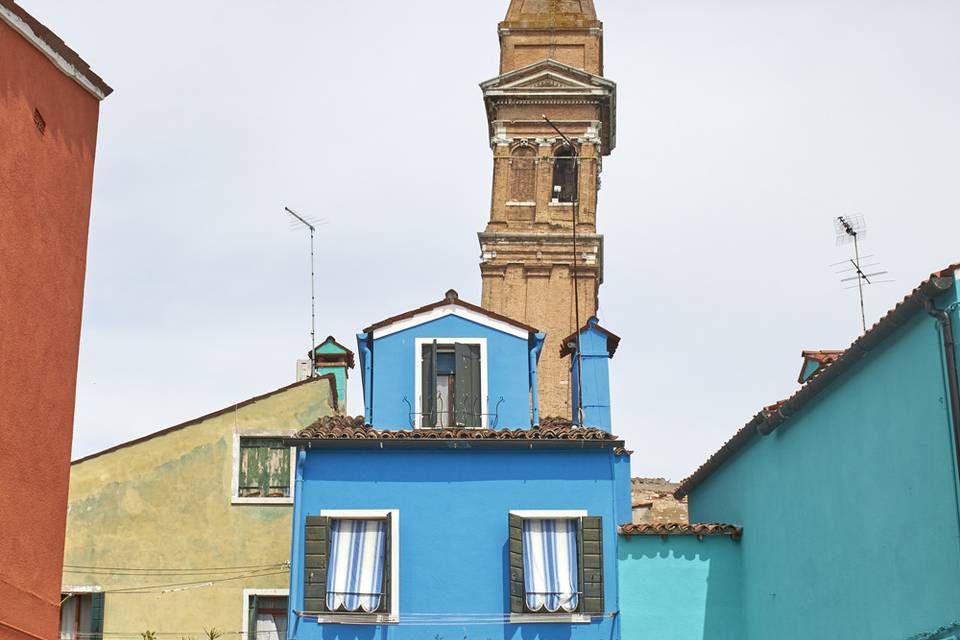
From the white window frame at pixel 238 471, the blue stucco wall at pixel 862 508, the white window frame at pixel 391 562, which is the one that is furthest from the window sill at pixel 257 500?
the blue stucco wall at pixel 862 508

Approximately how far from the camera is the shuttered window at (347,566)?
18547 millimetres

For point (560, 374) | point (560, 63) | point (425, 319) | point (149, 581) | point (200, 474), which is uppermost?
point (560, 63)

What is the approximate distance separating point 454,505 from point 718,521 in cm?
484

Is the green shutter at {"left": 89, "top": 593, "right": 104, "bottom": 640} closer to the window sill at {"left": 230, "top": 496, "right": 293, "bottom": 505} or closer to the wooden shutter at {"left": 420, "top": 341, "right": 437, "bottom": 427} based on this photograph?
the window sill at {"left": 230, "top": 496, "right": 293, "bottom": 505}

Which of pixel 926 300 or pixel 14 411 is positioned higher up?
pixel 926 300

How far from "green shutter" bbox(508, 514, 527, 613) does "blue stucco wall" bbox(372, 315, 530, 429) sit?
214 centimetres

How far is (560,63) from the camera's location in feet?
150

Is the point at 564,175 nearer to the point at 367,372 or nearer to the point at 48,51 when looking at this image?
the point at 367,372

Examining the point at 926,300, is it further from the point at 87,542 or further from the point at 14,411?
the point at 87,542

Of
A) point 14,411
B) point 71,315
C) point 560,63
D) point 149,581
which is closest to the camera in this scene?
point 14,411

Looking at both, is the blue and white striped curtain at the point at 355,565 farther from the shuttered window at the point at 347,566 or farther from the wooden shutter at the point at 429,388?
the wooden shutter at the point at 429,388

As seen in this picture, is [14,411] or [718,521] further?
[718,521]

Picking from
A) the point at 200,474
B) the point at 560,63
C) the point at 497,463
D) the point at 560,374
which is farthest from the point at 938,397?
the point at 560,63

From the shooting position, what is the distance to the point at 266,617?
21.1m
